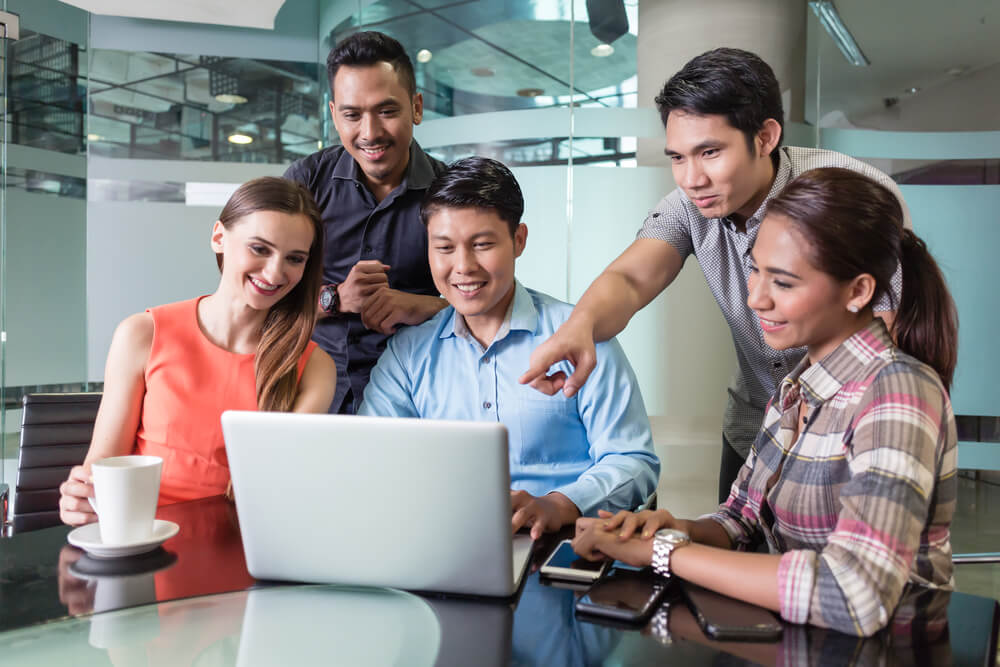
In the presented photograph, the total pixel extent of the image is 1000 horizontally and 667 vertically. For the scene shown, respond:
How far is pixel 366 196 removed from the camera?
7.75 ft

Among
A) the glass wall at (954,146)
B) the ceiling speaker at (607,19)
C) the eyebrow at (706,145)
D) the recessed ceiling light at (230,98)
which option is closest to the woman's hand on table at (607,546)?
the eyebrow at (706,145)

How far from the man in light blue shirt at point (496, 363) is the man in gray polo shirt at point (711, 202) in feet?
0.60

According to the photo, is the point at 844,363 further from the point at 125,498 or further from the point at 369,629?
the point at 125,498

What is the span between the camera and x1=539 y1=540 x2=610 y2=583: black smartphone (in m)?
1.05

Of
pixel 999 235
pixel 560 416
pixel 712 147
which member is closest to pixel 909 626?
pixel 560 416

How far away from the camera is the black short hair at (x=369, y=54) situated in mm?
2203

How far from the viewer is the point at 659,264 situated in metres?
1.95

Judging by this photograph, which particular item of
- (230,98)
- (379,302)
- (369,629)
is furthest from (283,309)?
(230,98)

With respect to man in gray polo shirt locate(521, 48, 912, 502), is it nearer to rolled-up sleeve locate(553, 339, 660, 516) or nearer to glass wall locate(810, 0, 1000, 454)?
rolled-up sleeve locate(553, 339, 660, 516)

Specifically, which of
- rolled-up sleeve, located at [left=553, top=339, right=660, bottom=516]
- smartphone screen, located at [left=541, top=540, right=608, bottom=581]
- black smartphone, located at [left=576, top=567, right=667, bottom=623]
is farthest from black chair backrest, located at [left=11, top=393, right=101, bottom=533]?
black smartphone, located at [left=576, top=567, right=667, bottom=623]

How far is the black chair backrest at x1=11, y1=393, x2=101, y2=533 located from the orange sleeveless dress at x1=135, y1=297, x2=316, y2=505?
45 cm

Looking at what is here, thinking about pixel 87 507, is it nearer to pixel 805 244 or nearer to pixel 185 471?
pixel 185 471

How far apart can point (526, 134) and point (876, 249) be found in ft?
10.8

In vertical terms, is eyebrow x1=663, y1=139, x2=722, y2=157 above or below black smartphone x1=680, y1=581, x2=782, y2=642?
above
